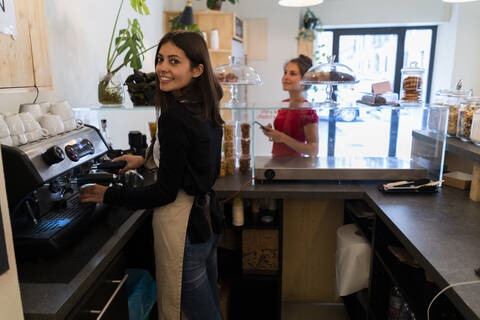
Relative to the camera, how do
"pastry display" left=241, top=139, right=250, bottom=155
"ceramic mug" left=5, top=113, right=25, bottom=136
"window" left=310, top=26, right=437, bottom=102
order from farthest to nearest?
"window" left=310, top=26, right=437, bottom=102
"pastry display" left=241, top=139, right=250, bottom=155
"ceramic mug" left=5, top=113, right=25, bottom=136

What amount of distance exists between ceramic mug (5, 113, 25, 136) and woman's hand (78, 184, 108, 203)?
0.91 feet

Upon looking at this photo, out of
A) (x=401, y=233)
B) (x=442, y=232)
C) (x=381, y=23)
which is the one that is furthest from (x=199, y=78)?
(x=381, y=23)

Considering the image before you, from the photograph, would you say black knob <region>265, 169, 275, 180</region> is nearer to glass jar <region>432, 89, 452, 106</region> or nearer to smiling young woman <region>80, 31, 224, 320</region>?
smiling young woman <region>80, 31, 224, 320</region>

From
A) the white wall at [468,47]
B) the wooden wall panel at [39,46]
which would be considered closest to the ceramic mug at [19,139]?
the wooden wall panel at [39,46]

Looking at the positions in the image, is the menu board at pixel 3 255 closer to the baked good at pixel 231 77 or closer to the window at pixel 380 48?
the baked good at pixel 231 77

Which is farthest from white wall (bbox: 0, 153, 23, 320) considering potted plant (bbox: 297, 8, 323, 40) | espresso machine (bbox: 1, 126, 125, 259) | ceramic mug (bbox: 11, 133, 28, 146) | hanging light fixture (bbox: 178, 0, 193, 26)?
potted plant (bbox: 297, 8, 323, 40)

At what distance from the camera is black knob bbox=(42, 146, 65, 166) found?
1.14 metres

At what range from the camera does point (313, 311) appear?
2299 mm

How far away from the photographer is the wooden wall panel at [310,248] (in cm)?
221

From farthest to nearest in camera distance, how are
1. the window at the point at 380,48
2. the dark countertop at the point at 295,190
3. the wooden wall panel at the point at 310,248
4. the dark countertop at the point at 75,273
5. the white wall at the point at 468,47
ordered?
the window at the point at 380,48
the white wall at the point at 468,47
the wooden wall panel at the point at 310,248
the dark countertop at the point at 295,190
the dark countertop at the point at 75,273

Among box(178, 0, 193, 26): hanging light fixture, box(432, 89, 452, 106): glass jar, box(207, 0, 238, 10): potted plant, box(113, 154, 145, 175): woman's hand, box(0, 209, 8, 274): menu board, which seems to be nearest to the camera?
box(0, 209, 8, 274): menu board

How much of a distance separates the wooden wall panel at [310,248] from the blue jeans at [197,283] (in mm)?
853

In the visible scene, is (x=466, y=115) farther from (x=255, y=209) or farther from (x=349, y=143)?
(x=255, y=209)

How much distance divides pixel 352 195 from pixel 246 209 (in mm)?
563
